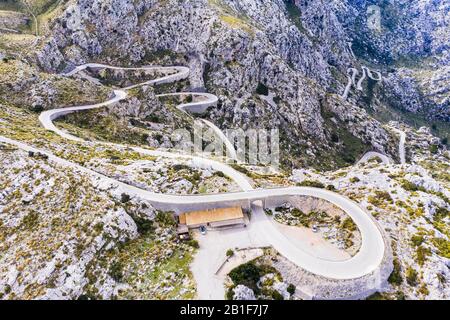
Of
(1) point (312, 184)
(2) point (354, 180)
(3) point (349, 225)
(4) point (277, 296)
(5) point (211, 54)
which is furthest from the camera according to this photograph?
(5) point (211, 54)

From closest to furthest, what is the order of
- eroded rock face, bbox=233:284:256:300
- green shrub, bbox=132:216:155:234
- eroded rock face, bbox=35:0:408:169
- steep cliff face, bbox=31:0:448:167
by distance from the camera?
1. eroded rock face, bbox=233:284:256:300
2. green shrub, bbox=132:216:155:234
3. steep cliff face, bbox=31:0:448:167
4. eroded rock face, bbox=35:0:408:169

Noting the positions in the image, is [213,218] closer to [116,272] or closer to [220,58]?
[116,272]

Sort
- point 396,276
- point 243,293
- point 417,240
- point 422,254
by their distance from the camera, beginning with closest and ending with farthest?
1. point 243,293
2. point 396,276
3. point 422,254
4. point 417,240

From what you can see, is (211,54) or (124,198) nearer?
(124,198)

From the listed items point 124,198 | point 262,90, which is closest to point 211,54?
point 262,90

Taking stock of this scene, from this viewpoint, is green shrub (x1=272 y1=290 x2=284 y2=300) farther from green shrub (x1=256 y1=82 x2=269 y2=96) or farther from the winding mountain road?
green shrub (x1=256 y1=82 x2=269 y2=96)

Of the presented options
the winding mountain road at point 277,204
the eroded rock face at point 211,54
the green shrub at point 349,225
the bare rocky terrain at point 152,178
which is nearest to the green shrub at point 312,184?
the bare rocky terrain at point 152,178

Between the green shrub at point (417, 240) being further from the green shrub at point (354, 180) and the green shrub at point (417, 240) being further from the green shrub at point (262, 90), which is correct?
the green shrub at point (262, 90)

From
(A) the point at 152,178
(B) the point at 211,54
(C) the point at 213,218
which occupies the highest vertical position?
(B) the point at 211,54

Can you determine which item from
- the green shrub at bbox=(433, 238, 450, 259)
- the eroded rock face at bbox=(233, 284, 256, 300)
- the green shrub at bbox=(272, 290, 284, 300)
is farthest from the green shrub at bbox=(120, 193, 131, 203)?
the green shrub at bbox=(433, 238, 450, 259)
